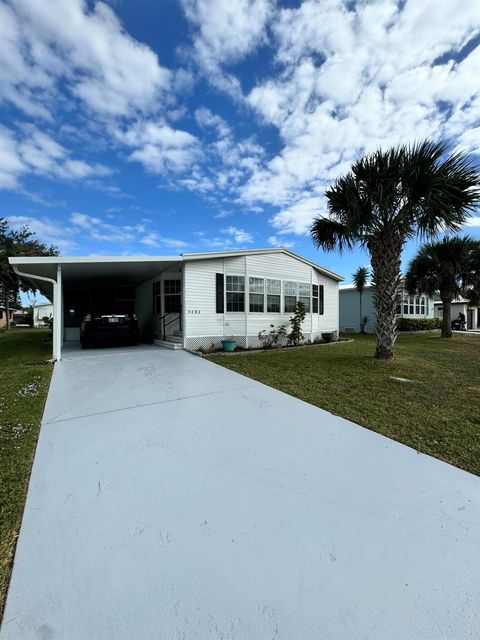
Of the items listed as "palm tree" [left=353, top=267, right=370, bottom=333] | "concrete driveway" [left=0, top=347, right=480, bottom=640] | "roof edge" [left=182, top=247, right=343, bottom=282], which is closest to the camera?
"concrete driveway" [left=0, top=347, right=480, bottom=640]

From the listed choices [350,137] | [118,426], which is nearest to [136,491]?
[118,426]

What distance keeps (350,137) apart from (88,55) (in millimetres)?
7139

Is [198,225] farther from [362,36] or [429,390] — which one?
[429,390]

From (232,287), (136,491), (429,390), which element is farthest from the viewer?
(232,287)

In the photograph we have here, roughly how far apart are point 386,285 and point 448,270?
9.60 metres

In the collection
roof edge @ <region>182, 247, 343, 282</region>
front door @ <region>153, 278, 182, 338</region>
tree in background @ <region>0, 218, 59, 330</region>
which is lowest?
front door @ <region>153, 278, 182, 338</region>

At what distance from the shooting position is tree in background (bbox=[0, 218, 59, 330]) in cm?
2423

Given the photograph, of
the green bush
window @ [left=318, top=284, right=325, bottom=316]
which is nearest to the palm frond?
window @ [left=318, top=284, right=325, bottom=316]

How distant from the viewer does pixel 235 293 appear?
10469 millimetres

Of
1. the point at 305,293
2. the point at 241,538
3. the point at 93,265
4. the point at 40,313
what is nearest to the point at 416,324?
the point at 305,293

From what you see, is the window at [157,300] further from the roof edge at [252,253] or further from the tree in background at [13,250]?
the tree in background at [13,250]

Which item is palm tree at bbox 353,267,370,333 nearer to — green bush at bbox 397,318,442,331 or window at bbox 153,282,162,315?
green bush at bbox 397,318,442,331

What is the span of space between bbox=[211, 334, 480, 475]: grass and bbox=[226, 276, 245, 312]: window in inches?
86.1

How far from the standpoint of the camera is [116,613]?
4.34 feet
